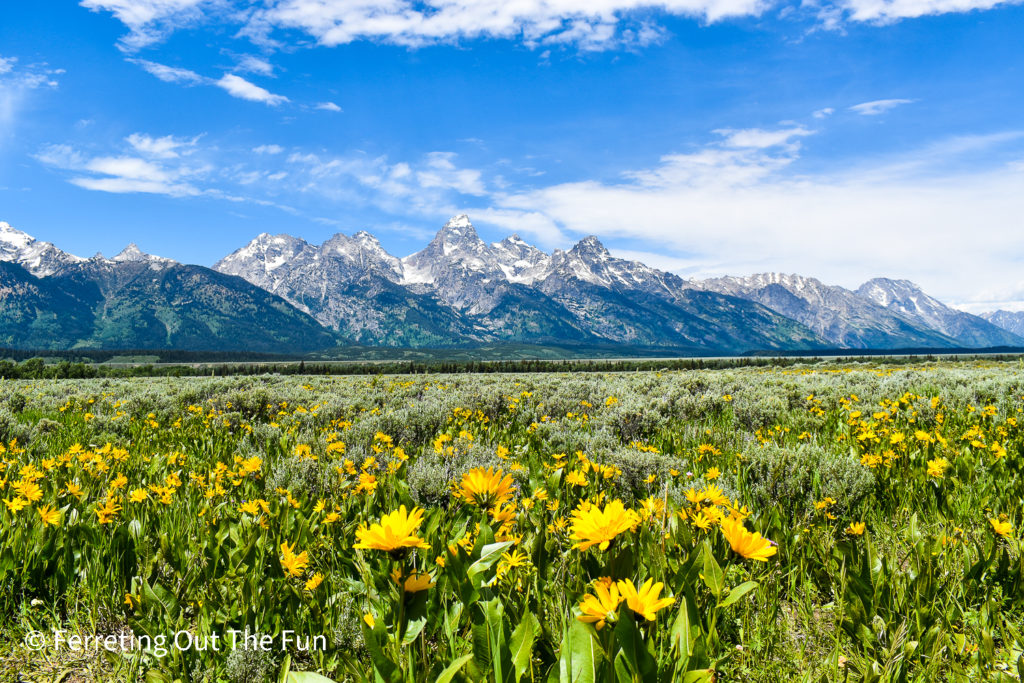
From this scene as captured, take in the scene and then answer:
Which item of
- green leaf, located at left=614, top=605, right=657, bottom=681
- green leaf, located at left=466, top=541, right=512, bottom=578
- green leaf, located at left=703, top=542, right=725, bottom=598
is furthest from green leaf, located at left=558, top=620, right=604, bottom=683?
green leaf, located at left=703, top=542, right=725, bottom=598

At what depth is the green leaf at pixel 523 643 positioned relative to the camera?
4.91 feet

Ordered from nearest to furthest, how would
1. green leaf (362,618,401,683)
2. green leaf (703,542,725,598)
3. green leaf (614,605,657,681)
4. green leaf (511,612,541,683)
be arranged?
green leaf (614,605,657,681), green leaf (362,618,401,683), green leaf (511,612,541,683), green leaf (703,542,725,598)

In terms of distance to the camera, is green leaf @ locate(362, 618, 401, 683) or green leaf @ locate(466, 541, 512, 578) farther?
green leaf @ locate(466, 541, 512, 578)

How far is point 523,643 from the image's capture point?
59.9 inches

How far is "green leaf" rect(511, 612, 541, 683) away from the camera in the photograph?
58.9 inches

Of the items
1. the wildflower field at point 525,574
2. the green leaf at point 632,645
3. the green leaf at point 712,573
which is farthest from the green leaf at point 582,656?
the green leaf at point 712,573

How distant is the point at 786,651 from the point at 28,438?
990cm

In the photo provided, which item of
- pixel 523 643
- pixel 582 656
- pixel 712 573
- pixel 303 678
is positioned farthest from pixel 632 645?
pixel 303 678

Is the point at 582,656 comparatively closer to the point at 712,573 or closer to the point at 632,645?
the point at 632,645

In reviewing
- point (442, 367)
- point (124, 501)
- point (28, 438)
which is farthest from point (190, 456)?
point (442, 367)

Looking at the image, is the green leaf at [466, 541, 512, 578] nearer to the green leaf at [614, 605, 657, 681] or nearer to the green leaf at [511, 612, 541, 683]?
the green leaf at [511, 612, 541, 683]

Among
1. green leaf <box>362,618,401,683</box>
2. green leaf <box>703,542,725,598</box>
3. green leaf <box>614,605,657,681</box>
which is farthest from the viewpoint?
green leaf <box>703,542,725,598</box>

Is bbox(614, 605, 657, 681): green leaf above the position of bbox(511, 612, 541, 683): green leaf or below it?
above

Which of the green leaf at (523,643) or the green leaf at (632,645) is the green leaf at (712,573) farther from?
the green leaf at (523,643)
